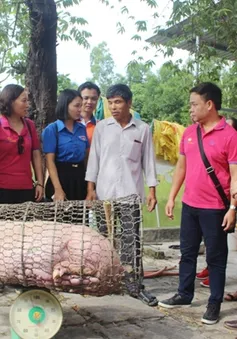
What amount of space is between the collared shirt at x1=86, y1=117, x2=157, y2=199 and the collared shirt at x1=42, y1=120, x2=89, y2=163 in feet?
0.43

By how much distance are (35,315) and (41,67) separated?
309cm

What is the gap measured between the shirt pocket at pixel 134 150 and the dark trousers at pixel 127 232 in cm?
60

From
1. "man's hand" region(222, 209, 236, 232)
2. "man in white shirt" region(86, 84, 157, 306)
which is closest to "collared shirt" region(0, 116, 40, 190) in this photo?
"man in white shirt" region(86, 84, 157, 306)

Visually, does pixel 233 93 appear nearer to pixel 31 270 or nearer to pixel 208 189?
pixel 208 189

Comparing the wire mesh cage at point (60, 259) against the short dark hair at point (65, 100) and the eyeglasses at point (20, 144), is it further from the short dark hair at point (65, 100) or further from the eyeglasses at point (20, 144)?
the short dark hair at point (65, 100)

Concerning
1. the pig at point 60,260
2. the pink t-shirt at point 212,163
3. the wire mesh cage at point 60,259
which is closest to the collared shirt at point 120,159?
the pink t-shirt at point 212,163

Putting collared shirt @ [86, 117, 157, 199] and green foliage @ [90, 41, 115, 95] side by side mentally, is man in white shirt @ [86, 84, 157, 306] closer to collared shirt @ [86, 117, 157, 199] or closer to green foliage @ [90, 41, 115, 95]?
collared shirt @ [86, 117, 157, 199]

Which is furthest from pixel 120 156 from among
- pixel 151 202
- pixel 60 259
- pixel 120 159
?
pixel 60 259

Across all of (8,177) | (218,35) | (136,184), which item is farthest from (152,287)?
(218,35)

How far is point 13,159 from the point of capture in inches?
148

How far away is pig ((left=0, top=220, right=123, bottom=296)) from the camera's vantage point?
2707mm

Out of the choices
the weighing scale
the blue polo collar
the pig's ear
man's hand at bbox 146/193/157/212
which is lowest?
the weighing scale

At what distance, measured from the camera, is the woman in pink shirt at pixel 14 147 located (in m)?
3.73

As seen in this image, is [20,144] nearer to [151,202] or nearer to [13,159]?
[13,159]
